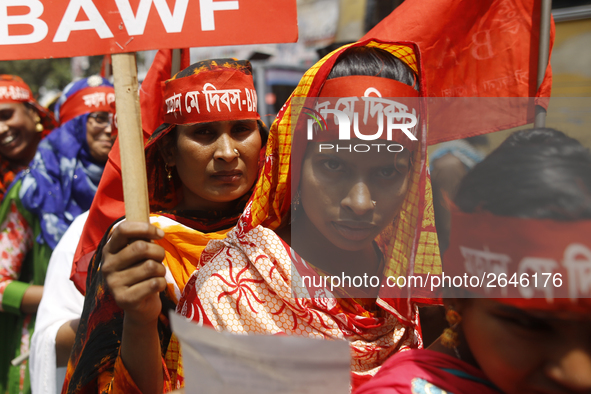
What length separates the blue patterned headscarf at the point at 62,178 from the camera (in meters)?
3.49

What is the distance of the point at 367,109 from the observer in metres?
1.42

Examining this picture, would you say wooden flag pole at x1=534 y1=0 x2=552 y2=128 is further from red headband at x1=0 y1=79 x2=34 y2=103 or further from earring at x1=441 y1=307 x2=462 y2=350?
red headband at x1=0 y1=79 x2=34 y2=103

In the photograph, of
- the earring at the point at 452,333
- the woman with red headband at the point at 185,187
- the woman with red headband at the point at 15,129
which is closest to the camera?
the earring at the point at 452,333

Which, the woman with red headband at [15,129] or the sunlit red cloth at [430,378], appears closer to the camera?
the sunlit red cloth at [430,378]

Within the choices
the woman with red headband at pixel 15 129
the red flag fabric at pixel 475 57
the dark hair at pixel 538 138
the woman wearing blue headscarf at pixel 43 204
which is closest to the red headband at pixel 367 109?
the dark hair at pixel 538 138

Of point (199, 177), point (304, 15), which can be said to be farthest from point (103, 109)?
point (304, 15)

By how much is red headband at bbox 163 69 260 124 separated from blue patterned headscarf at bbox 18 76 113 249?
171cm

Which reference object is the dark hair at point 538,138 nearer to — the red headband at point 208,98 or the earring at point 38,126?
the red headband at point 208,98

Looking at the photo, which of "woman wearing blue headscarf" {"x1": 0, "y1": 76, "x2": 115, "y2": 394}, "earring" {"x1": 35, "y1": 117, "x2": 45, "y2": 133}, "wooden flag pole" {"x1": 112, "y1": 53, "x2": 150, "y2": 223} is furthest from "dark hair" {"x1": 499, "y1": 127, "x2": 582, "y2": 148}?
"earring" {"x1": 35, "y1": 117, "x2": 45, "y2": 133}

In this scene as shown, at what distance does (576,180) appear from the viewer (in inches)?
33.5

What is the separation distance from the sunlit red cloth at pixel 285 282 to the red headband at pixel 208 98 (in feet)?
2.20

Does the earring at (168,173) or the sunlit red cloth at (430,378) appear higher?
the earring at (168,173)

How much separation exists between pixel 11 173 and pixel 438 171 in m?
3.93

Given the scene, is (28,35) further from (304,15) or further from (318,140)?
(304,15)
